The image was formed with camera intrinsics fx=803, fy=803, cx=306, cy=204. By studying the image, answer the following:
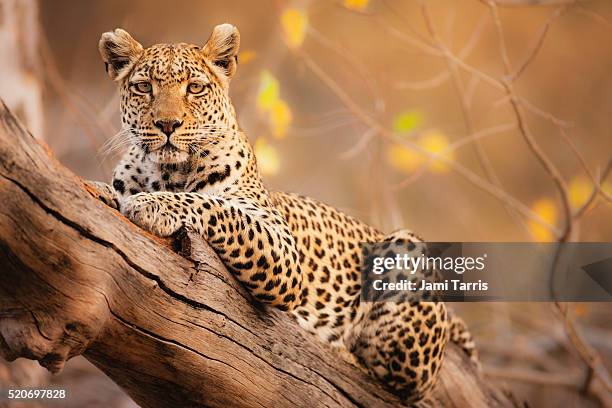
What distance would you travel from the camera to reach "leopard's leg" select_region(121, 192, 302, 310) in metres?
3.56

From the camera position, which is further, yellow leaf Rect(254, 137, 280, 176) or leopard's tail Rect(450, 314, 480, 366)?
yellow leaf Rect(254, 137, 280, 176)

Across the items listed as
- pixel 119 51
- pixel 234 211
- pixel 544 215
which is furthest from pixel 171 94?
Answer: pixel 544 215

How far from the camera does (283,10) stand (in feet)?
27.8

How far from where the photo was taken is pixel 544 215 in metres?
9.12

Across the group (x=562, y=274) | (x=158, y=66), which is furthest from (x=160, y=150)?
(x=562, y=274)

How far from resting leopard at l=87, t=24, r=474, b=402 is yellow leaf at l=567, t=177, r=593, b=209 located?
3.51 m

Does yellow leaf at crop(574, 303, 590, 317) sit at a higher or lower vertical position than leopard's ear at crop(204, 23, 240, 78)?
higher

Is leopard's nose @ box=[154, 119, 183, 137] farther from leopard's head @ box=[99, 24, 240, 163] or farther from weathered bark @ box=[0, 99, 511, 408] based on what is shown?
weathered bark @ box=[0, 99, 511, 408]

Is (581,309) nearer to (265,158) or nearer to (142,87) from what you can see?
(265,158)

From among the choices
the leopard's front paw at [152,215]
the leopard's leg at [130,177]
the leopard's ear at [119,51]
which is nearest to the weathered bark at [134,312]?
the leopard's front paw at [152,215]

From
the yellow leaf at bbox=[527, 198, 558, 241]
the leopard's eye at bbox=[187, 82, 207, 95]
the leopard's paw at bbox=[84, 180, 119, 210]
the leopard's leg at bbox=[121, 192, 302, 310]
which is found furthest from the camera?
the yellow leaf at bbox=[527, 198, 558, 241]

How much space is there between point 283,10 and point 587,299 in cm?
420

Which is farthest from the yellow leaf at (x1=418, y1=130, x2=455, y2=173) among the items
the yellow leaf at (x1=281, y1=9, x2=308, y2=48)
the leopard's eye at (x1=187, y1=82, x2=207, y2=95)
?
the leopard's eye at (x1=187, y1=82, x2=207, y2=95)

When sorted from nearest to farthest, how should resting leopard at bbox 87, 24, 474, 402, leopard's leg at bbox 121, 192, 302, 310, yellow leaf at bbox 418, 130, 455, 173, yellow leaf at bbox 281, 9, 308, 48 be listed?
leopard's leg at bbox 121, 192, 302, 310 → resting leopard at bbox 87, 24, 474, 402 → yellow leaf at bbox 281, 9, 308, 48 → yellow leaf at bbox 418, 130, 455, 173
